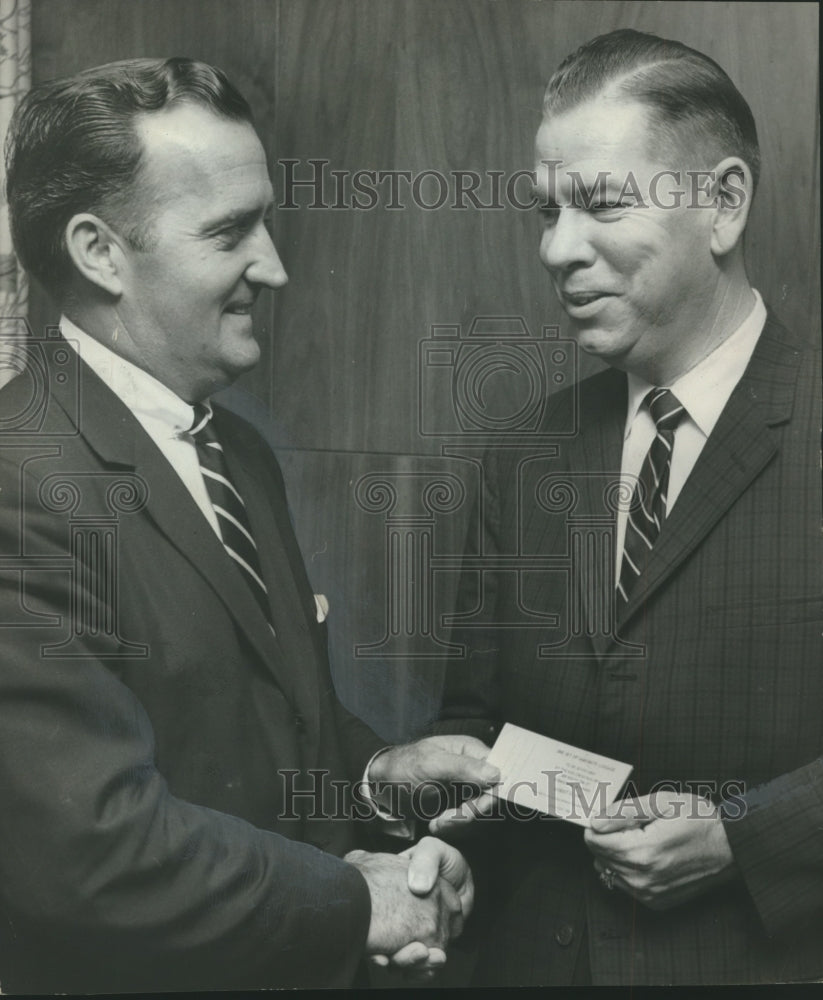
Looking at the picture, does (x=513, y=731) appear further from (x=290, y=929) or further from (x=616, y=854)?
(x=290, y=929)

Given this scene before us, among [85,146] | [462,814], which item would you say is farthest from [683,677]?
[85,146]

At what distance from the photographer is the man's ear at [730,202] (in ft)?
9.93

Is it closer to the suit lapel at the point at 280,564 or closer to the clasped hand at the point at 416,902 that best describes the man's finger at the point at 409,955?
the clasped hand at the point at 416,902

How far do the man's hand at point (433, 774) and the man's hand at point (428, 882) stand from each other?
0.06 metres

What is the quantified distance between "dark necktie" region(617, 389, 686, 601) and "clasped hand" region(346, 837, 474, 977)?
29.2 inches

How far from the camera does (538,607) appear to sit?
9.92 ft

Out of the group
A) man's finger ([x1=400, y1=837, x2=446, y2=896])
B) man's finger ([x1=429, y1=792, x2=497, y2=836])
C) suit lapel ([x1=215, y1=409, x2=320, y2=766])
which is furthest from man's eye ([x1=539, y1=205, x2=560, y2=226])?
man's finger ([x1=400, y1=837, x2=446, y2=896])

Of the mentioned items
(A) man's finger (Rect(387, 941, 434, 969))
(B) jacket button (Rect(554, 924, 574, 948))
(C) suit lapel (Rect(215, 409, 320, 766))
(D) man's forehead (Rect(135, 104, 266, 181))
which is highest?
(D) man's forehead (Rect(135, 104, 266, 181))

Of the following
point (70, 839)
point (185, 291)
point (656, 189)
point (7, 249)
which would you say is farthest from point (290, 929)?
point (656, 189)

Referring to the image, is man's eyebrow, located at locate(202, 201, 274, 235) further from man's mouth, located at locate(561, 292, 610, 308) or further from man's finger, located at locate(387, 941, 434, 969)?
man's finger, located at locate(387, 941, 434, 969)

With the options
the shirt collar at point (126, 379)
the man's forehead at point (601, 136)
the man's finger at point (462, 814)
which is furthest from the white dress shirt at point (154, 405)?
the man's forehead at point (601, 136)

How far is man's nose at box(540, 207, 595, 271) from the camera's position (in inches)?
118

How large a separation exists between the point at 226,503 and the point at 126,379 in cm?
36

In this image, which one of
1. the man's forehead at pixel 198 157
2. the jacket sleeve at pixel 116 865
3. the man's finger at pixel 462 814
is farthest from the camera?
→ the man's finger at pixel 462 814
